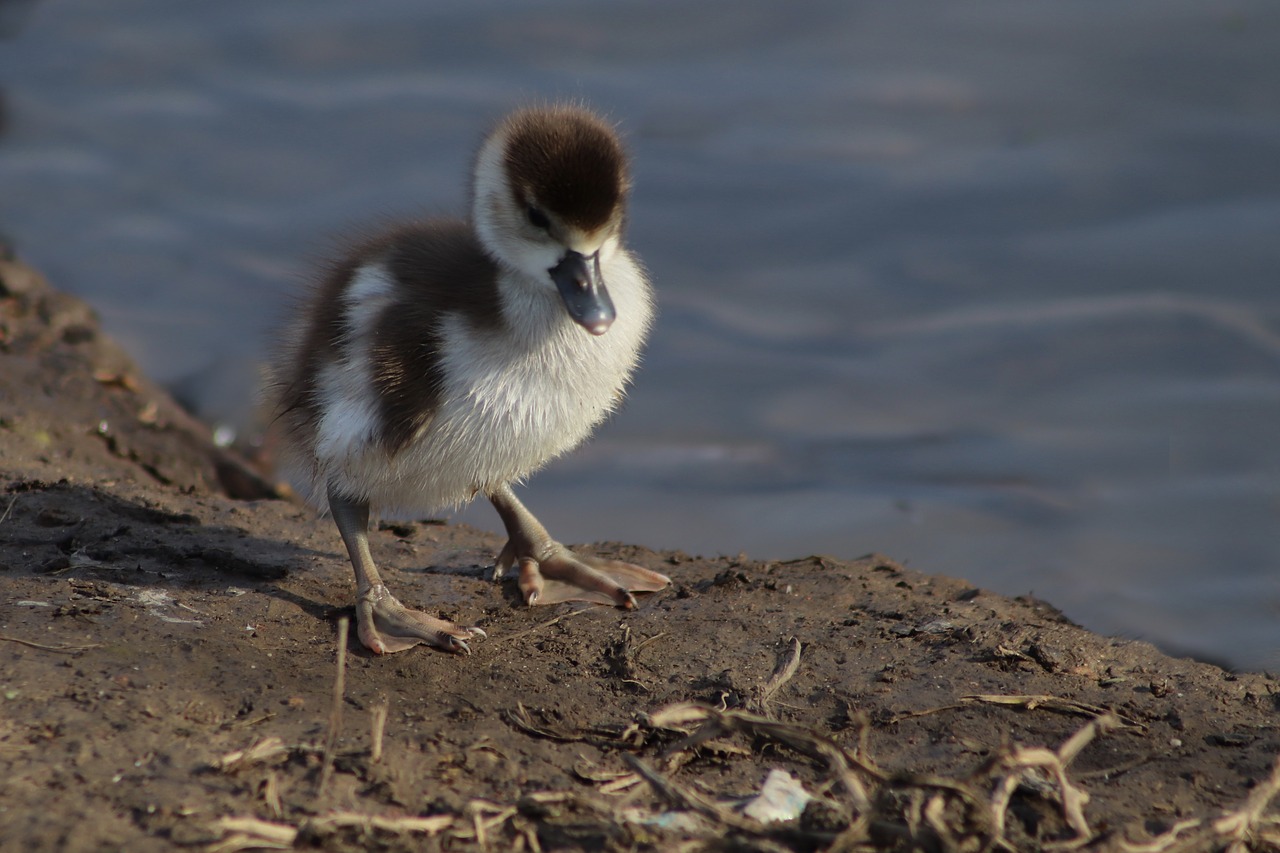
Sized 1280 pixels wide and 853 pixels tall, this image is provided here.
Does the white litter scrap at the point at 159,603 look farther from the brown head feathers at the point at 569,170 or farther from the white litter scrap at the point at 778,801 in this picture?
the white litter scrap at the point at 778,801

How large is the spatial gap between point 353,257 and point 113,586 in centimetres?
134

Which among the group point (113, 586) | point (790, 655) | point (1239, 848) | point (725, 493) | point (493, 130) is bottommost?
point (725, 493)

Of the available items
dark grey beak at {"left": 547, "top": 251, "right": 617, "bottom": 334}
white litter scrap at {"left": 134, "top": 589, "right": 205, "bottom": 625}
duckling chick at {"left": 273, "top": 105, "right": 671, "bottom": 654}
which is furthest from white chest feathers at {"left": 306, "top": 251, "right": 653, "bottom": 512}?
white litter scrap at {"left": 134, "top": 589, "right": 205, "bottom": 625}

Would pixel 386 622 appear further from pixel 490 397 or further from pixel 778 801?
pixel 778 801

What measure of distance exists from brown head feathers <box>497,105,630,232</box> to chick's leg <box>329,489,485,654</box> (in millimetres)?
1254

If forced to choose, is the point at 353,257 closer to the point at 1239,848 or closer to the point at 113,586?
the point at 113,586

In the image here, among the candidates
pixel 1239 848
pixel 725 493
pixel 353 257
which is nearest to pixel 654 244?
pixel 725 493

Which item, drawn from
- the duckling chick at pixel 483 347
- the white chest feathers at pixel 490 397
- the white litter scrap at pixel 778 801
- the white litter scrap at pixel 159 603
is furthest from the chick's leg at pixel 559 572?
the white litter scrap at pixel 778 801

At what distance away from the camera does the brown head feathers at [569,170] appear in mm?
4016

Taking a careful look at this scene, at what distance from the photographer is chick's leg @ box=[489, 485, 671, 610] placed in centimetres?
447

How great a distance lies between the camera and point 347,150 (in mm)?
9000

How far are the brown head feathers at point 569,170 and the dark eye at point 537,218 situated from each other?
0.07 ft

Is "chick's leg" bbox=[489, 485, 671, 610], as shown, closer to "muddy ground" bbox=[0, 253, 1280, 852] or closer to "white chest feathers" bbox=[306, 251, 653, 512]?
"muddy ground" bbox=[0, 253, 1280, 852]

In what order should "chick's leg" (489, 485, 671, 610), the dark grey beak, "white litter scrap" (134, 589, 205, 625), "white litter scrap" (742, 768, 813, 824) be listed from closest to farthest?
"white litter scrap" (742, 768, 813, 824) < "white litter scrap" (134, 589, 205, 625) < the dark grey beak < "chick's leg" (489, 485, 671, 610)
